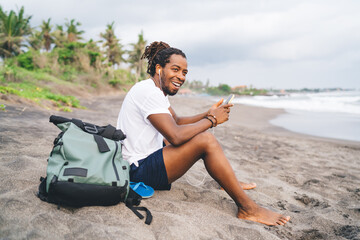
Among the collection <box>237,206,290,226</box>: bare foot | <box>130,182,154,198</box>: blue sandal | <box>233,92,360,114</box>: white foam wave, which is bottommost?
<box>237,206,290,226</box>: bare foot

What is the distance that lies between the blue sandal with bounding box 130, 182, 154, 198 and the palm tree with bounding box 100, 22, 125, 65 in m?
35.1

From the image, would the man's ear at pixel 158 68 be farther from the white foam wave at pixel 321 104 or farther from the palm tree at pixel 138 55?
the palm tree at pixel 138 55

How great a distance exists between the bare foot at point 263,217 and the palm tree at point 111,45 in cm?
3545

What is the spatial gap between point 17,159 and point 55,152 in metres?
1.01

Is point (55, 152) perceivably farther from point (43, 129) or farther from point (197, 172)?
point (43, 129)

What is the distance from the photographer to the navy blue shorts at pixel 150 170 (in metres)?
1.80

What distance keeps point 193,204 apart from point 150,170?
47 cm

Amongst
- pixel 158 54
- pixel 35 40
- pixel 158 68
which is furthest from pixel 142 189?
pixel 35 40

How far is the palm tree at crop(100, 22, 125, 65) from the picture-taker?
34000 millimetres

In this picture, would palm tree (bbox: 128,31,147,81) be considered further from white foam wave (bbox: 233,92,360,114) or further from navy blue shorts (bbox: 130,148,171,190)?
navy blue shorts (bbox: 130,148,171,190)

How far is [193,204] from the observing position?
1910mm

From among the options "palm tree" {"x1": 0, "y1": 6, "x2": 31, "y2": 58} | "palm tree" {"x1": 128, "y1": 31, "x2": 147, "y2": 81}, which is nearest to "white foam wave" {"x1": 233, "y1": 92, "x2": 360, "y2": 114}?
"palm tree" {"x1": 128, "y1": 31, "x2": 147, "y2": 81}

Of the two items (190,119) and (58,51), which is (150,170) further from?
(58,51)

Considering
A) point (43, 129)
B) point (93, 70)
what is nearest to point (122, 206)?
point (43, 129)
